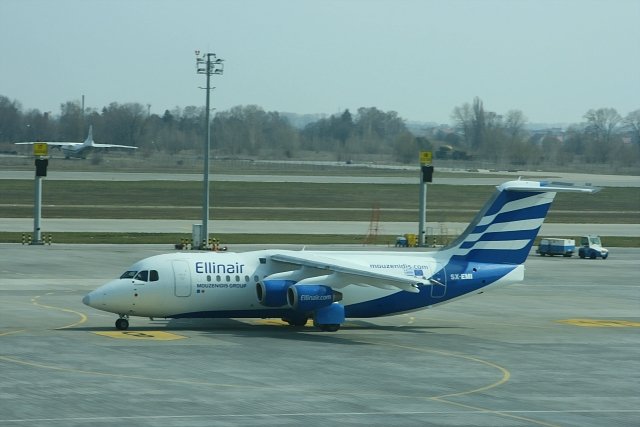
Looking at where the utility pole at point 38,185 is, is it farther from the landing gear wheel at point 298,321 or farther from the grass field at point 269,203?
the landing gear wheel at point 298,321

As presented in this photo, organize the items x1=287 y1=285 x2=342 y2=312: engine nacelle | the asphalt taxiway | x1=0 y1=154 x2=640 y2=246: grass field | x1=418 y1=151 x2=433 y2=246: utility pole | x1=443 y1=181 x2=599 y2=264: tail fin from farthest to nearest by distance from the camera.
→ x1=0 y1=154 x2=640 y2=246: grass field → x1=418 y1=151 x2=433 y2=246: utility pole → x1=443 y1=181 x2=599 y2=264: tail fin → x1=287 y1=285 x2=342 y2=312: engine nacelle → the asphalt taxiway

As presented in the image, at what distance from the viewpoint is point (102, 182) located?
148125 millimetres

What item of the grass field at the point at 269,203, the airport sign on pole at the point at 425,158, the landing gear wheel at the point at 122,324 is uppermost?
the airport sign on pole at the point at 425,158

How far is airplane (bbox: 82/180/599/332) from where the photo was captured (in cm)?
4031

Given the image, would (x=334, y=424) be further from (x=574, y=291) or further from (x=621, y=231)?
(x=621, y=231)

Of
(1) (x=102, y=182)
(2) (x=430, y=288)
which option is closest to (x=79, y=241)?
(2) (x=430, y=288)

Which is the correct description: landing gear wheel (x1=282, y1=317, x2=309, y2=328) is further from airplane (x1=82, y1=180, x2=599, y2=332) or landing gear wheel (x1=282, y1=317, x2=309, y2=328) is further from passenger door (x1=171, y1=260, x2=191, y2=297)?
passenger door (x1=171, y1=260, x2=191, y2=297)

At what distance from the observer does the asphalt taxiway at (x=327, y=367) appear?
87.0 ft

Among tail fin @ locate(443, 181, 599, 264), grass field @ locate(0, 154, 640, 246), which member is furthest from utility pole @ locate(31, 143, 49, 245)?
tail fin @ locate(443, 181, 599, 264)

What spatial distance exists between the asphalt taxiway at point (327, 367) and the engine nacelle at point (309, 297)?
3.66ft

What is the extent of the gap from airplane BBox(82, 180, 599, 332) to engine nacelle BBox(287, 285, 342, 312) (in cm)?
4

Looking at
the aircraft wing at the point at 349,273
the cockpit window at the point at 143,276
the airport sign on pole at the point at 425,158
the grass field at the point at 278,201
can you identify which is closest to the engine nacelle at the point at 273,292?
the aircraft wing at the point at 349,273

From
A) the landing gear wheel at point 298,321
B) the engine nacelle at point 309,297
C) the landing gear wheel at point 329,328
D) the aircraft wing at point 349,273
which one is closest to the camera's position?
the aircraft wing at point 349,273

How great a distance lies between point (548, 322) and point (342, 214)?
69325mm
